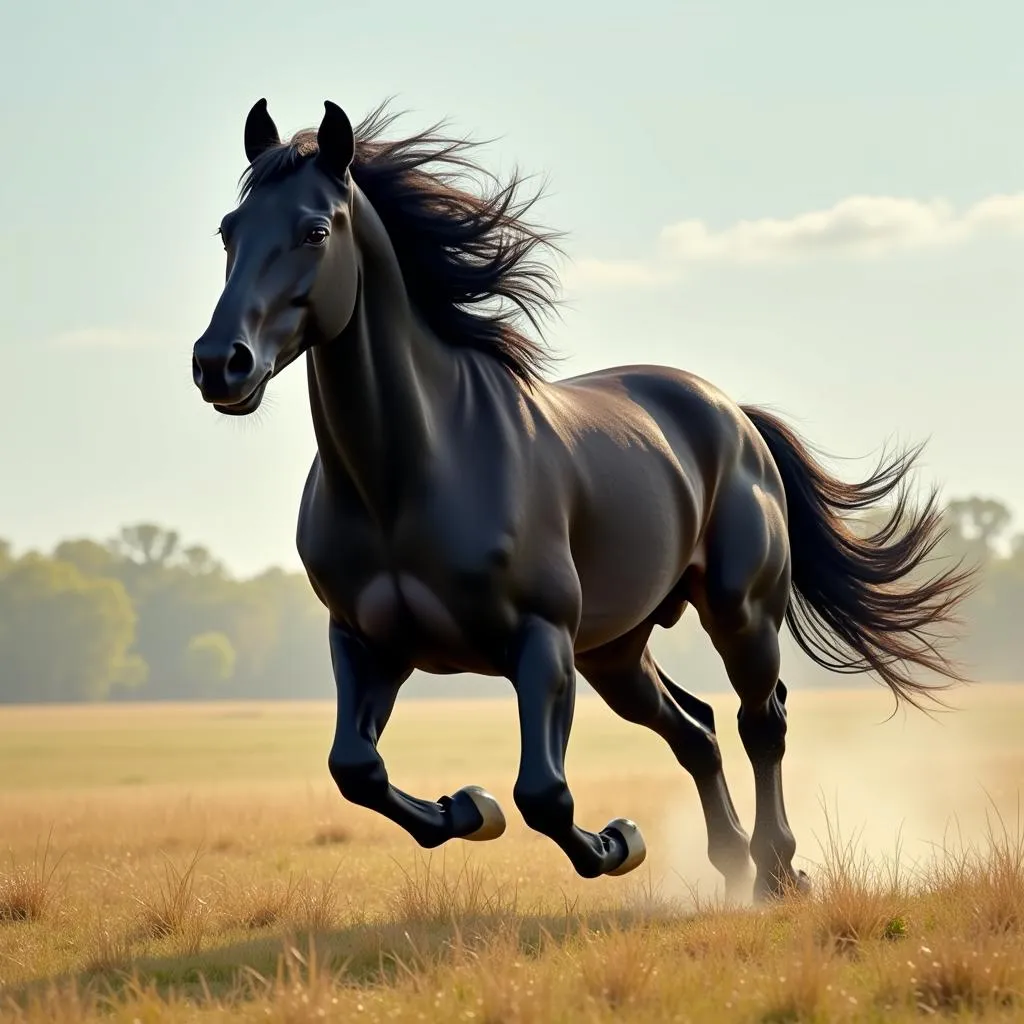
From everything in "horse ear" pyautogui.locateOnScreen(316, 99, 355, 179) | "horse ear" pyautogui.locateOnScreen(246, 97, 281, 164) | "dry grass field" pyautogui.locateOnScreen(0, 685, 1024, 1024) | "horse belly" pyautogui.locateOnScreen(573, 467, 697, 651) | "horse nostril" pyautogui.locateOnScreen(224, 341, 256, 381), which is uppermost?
"horse ear" pyautogui.locateOnScreen(246, 97, 281, 164)

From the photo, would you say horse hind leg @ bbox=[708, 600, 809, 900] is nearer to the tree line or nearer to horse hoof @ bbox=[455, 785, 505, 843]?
horse hoof @ bbox=[455, 785, 505, 843]

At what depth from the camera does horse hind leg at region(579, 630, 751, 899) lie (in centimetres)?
717

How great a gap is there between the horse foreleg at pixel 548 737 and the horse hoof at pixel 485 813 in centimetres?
29

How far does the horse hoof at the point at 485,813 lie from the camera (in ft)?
A: 18.0

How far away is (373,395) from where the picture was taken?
17.3 feet

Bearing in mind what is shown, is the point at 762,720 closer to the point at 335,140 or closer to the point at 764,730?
the point at 764,730

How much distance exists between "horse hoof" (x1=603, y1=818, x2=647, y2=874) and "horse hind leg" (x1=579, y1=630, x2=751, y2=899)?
136 centimetres

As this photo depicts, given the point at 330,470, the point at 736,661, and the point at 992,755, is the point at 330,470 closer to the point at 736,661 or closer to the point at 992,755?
the point at 736,661

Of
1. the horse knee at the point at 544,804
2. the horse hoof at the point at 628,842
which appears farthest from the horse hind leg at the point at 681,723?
the horse knee at the point at 544,804

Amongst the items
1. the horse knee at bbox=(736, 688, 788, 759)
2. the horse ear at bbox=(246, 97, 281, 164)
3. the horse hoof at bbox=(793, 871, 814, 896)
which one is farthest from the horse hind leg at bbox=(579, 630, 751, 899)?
the horse ear at bbox=(246, 97, 281, 164)

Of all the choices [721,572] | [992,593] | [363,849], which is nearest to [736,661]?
[721,572]

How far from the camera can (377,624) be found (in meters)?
5.35

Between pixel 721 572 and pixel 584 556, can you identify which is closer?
pixel 584 556

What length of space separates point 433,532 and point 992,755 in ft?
52.6
